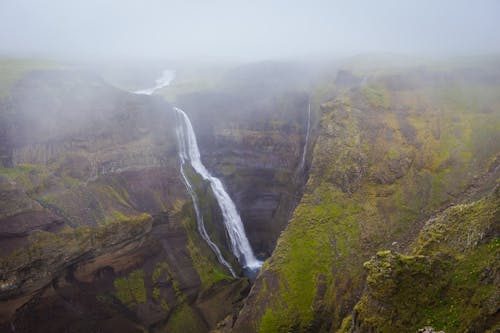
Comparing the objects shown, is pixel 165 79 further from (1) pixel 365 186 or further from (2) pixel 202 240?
(1) pixel 365 186

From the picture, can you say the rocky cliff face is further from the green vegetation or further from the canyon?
the green vegetation

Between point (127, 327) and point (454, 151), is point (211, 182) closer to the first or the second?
point (127, 327)

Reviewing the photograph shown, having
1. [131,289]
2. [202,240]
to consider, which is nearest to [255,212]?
[202,240]

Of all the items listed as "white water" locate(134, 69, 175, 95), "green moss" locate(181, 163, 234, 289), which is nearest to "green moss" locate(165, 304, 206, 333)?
"green moss" locate(181, 163, 234, 289)

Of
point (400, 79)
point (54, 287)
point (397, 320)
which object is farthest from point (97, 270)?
point (400, 79)

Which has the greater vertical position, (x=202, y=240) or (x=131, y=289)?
(x=202, y=240)

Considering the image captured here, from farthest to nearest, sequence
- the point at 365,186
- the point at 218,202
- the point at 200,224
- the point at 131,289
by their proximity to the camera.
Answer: the point at 218,202
the point at 200,224
the point at 365,186
the point at 131,289
